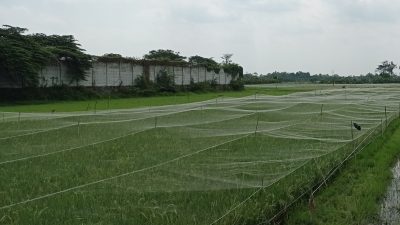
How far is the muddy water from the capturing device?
5.60 meters

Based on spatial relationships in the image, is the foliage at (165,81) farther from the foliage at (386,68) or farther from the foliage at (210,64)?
the foliage at (386,68)

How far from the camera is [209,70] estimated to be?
44.8 meters

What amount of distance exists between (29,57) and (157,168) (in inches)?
889

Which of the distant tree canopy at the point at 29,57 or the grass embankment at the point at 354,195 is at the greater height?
the distant tree canopy at the point at 29,57

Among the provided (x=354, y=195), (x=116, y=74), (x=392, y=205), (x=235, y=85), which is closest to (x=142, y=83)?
(x=116, y=74)

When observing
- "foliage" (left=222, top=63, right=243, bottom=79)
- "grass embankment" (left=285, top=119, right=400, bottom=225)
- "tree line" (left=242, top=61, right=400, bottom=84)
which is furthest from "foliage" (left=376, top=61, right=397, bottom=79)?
"grass embankment" (left=285, top=119, right=400, bottom=225)

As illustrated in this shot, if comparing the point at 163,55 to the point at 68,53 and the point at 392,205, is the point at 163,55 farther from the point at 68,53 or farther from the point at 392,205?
the point at 392,205

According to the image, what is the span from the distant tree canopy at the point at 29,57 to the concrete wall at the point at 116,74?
25.3 inches

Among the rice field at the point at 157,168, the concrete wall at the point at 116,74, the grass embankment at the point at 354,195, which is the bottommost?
the grass embankment at the point at 354,195

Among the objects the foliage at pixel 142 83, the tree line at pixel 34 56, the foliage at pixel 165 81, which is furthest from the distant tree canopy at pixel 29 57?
the foliage at pixel 165 81

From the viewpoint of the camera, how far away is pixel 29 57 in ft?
85.1

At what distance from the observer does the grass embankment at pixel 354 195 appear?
5574mm

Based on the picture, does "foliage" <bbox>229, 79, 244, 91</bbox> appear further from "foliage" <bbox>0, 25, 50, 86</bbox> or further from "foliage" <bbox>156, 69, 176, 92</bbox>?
"foliage" <bbox>0, 25, 50, 86</bbox>

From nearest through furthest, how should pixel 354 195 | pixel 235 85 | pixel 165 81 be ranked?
pixel 354 195
pixel 165 81
pixel 235 85
